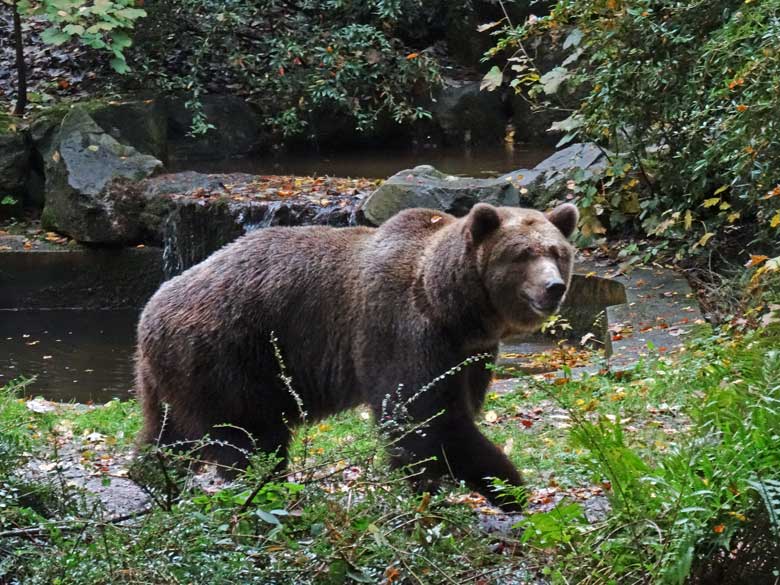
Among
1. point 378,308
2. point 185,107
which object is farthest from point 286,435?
point 185,107

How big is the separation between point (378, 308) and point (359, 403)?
612mm

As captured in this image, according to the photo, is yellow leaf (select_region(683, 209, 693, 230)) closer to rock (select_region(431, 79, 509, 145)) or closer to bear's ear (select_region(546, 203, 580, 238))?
bear's ear (select_region(546, 203, 580, 238))

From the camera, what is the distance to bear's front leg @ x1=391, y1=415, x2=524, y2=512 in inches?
229

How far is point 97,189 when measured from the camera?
46.5 ft

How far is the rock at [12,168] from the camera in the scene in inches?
602

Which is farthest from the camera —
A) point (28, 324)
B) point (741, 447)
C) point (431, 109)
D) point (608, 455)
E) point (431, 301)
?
point (431, 109)

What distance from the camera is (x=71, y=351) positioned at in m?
12.5

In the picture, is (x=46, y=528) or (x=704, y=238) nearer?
(x=46, y=528)

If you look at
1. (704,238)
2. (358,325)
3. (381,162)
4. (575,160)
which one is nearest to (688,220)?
(704,238)

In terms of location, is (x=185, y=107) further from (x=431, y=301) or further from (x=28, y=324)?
(x=431, y=301)

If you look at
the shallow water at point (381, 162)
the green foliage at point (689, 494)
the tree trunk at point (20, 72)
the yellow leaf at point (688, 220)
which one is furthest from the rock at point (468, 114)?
the green foliage at point (689, 494)

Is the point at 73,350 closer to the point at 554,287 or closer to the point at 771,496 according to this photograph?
the point at 554,287

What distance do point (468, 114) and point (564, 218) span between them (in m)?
14.3

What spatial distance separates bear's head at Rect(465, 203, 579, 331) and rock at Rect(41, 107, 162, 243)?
29.4 ft
